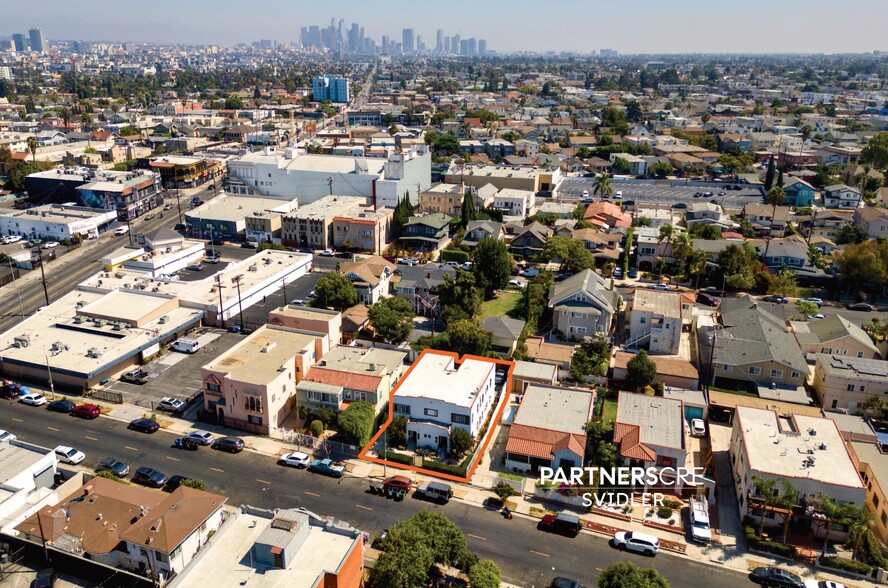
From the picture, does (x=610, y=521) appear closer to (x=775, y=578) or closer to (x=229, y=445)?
(x=775, y=578)

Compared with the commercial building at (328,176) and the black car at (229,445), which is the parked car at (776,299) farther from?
the black car at (229,445)

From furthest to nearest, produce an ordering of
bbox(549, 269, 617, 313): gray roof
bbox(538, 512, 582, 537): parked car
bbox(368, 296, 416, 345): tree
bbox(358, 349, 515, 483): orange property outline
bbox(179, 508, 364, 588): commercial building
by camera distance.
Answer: bbox(549, 269, 617, 313): gray roof → bbox(368, 296, 416, 345): tree → bbox(358, 349, 515, 483): orange property outline → bbox(538, 512, 582, 537): parked car → bbox(179, 508, 364, 588): commercial building

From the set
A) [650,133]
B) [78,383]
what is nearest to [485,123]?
[650,133]

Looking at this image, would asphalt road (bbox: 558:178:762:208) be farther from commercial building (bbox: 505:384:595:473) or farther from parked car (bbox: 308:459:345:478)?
parked car (bbox: 308:459:345:478)

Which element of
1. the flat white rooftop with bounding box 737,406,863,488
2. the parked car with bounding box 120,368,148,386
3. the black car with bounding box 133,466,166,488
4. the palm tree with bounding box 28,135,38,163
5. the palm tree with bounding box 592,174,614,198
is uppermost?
the palm tree with bounding box 28,135,38,163

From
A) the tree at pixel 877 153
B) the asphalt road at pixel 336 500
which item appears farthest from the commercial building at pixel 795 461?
the tree at pixel 877 153

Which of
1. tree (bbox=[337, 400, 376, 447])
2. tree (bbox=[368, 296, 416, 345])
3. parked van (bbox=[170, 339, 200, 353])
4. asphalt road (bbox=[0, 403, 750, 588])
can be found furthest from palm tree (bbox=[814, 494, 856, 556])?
parked van (bbox=[170, 339, 200, 353])

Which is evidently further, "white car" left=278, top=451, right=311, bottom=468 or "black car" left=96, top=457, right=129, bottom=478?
"white car" left=278, top=451, right=311, bottom=468

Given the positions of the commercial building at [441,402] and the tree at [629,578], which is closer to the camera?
the tree at [629,578]
